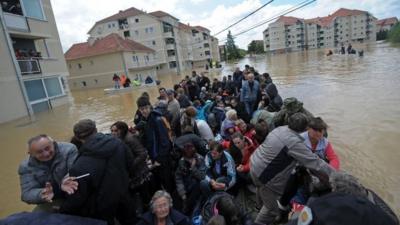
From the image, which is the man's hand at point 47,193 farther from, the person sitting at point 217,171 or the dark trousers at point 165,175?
the person sitting at point 217,171

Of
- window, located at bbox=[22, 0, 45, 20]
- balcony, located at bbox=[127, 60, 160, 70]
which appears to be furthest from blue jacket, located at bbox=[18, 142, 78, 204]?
balcony, located at bbox=[127, 60, 160, 70]

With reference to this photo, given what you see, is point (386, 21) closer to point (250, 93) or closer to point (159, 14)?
point (159, 14)

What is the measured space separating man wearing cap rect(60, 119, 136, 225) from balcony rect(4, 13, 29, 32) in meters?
16.9

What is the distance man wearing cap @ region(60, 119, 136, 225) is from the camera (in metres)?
2.53

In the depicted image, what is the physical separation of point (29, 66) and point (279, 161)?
18539 millimetres

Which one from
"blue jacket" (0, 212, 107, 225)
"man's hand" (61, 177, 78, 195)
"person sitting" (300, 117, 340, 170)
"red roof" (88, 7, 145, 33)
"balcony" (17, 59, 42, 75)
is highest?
"red roof" (88, 7, 145, 33)

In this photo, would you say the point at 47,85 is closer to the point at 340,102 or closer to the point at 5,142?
the point at 5,142

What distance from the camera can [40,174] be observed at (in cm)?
264

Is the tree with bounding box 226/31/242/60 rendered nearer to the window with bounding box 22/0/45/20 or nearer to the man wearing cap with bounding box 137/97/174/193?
the window with bounding box 22/0/45/20

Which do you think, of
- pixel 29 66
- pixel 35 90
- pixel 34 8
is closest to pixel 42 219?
pixel 29 66

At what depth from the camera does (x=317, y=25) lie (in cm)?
10812

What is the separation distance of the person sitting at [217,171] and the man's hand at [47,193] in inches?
79.3

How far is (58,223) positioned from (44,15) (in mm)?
21178

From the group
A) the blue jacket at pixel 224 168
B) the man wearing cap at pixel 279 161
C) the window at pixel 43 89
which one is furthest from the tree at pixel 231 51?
the man wearing cap at pixel 279 161
